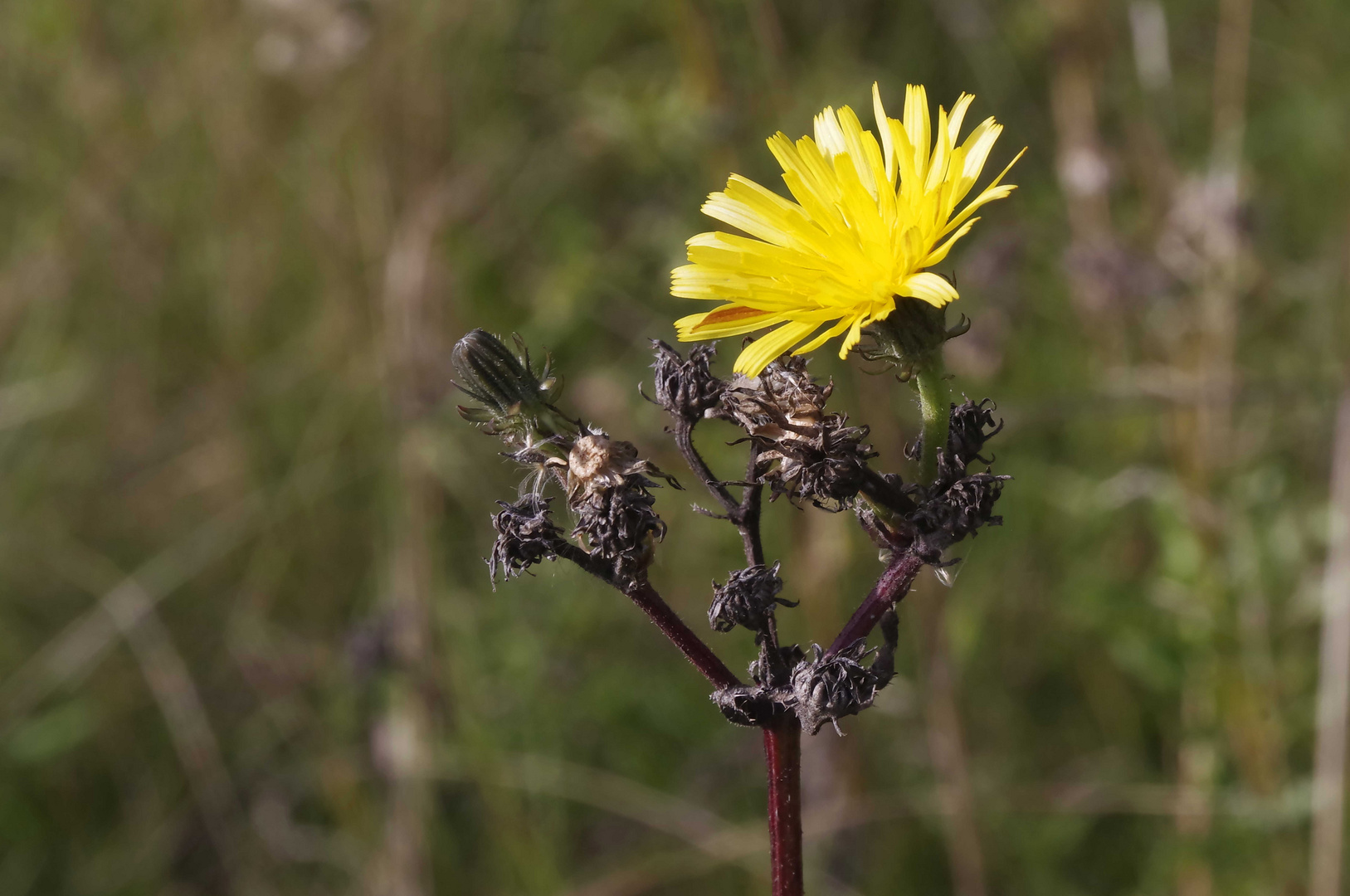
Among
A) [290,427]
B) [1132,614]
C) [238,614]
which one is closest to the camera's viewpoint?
[1132,614]

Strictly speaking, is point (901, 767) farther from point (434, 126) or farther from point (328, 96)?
point (328, 96)

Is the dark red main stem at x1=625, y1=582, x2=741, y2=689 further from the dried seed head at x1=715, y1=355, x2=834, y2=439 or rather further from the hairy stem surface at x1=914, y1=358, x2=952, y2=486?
the hairy stem surface at x1=914, y1=358, x2=952, y2=486

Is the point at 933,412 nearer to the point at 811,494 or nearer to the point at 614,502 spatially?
the point at 811,494

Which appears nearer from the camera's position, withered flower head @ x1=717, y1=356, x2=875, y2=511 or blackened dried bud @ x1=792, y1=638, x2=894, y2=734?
blackened dried bud @ x1=792, y1=638, x2=894, y2=734

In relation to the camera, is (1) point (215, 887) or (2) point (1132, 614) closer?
(2) point (1132, 614)

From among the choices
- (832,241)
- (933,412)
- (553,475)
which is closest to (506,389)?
(553,475)

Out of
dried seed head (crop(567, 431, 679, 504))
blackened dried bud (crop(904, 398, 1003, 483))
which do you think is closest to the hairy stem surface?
blackened dried bud (crop(904, 398, 1003, 483))

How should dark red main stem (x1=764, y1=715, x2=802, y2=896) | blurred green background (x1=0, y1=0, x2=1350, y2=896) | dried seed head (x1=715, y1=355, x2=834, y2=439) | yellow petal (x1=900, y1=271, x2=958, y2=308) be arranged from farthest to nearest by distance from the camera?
blurred green background (x1=0, y1=0, x2=1350, y2=896) → dried seed head (x1=715, y1=355, x2=834, y2=439) → dark red main stem (x1=764, y1=715, x2=802, y2=896) → yellow petal (x1=900, y1=271, x2=958, y2=308)

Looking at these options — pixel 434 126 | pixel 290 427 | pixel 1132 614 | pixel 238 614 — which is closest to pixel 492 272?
pixel 434 126
